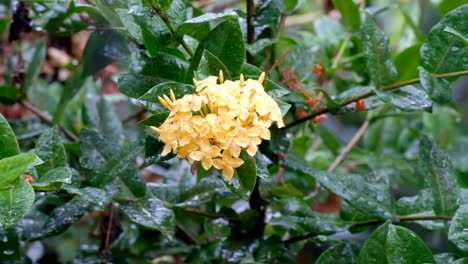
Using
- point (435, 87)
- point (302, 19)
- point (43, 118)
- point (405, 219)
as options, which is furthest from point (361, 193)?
point (302, 19)

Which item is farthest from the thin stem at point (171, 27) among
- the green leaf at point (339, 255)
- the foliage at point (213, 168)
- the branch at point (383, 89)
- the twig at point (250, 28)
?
the green leaf at point (339, 255)

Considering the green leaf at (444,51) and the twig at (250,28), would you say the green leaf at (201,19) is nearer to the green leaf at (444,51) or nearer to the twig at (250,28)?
the twig at (250,28)

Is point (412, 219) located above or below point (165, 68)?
below

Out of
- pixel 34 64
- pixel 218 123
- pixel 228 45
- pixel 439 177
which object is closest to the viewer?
pixel 218 123

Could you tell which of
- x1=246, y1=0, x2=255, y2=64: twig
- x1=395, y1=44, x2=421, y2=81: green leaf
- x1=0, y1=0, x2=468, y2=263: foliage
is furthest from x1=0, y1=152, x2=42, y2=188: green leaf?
x1=395, y1=44, x2=421, y2=81: green leaf

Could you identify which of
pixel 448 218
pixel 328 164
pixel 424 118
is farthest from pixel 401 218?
pixel 424 118

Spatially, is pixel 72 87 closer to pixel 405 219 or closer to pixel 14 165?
pixel 14 165

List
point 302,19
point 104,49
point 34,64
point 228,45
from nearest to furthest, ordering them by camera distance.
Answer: point 228,45 → point 104,49 → point 34,64 → point 302,19
